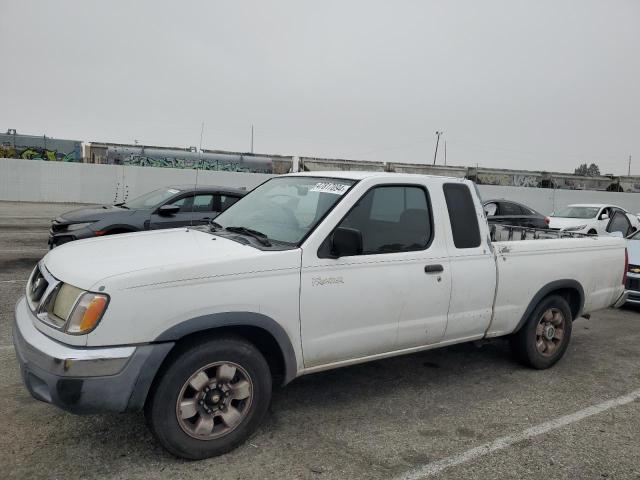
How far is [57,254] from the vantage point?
141 inches

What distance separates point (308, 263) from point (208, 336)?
0.78 metres

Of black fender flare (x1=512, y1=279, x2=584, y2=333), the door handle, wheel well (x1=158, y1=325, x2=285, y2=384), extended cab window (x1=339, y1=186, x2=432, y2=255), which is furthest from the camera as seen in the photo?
black fender flare (x1=512, y1=279, x2=584, y2=333)

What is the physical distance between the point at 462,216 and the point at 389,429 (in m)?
1.80

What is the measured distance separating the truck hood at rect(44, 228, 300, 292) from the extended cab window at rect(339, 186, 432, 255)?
2.16 ft

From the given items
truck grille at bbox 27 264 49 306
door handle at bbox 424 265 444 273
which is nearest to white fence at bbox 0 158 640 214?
truck grille at bbox 27 264 49 306

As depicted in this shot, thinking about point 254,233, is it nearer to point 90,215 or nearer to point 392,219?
point 392,219

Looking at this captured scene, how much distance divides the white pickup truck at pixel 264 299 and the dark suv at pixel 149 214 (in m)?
4.77

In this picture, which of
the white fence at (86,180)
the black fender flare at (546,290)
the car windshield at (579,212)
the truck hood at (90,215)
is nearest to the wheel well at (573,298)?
the black fender flare at (546,290)

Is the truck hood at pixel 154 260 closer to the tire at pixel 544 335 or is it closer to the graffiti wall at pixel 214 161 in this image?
the tire at pixel 544 335

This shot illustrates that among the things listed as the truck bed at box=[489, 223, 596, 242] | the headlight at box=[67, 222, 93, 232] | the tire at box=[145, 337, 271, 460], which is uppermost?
the truck bed at box=[489, 223, 596, 242]

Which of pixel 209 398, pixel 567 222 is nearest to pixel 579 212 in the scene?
pixel 567 222

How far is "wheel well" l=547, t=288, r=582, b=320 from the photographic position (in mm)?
5207

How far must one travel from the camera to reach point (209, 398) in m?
3.15

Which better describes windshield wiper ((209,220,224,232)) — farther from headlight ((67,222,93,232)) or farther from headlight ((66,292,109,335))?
headlight ((67,222,93,232))
